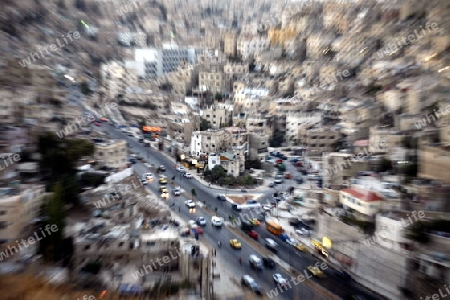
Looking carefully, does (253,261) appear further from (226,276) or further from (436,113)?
(436,113)

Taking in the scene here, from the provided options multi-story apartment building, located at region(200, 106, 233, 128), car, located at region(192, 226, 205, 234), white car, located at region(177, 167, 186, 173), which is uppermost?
multi-story apartment building, located at region(200, 106, 233, 128)

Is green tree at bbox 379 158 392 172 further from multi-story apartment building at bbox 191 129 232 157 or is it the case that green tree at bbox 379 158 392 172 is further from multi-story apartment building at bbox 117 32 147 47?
multi-story apartment building at bbox 117 32 147 47

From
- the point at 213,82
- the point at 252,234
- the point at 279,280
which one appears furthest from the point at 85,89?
the point at 279,280

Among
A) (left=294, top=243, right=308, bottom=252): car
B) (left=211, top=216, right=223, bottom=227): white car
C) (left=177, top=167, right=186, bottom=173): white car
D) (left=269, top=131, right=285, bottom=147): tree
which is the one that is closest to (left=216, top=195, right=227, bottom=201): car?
(left=211, top=216, right=223, bottom=227): white car

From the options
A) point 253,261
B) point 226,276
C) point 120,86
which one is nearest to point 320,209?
point 253,261

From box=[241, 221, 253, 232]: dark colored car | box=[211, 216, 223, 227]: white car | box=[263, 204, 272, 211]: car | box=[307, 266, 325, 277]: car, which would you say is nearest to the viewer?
box=[307, 266, 325, 277]: car

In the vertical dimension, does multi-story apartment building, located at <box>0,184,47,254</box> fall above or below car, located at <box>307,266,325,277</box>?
above

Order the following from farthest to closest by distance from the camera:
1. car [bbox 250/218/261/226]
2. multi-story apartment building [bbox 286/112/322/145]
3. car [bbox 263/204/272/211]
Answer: multi-story apartment building [bbox 286/112/322/145]
car [bbox 263/204/272/211]
car [bbox 250/218/261/226]
